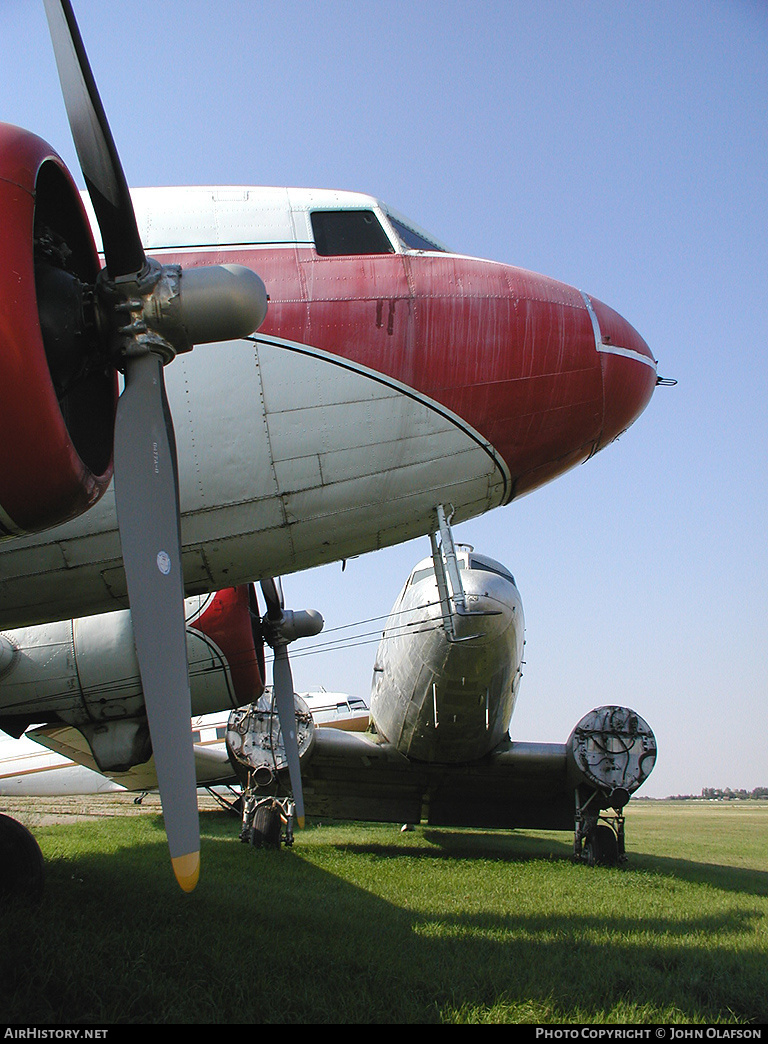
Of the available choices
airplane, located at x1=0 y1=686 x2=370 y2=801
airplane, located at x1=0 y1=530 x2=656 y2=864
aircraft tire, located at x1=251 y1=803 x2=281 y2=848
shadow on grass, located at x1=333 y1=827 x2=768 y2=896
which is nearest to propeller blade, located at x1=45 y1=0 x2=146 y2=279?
airplane, located at x1=0 y1=530 x2=656 y2=864

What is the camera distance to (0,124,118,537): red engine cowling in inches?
144

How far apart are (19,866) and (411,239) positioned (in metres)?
6.39

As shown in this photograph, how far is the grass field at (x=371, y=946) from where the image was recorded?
14.2 ft

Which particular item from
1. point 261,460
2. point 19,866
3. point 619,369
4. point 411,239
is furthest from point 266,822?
point 411,239

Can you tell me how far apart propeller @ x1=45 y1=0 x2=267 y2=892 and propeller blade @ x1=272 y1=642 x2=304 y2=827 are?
19.4 feet

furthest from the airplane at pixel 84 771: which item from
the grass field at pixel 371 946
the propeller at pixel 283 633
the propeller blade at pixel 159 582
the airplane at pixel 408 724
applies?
the propeller blade at pixel 159 582

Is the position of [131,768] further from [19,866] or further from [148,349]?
[148,349]

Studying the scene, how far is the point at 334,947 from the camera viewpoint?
5.68 metres

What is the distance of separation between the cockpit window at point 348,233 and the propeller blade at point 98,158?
1.99m

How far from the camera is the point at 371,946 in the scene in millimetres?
5762

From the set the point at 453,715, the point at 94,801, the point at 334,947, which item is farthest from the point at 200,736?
the point at 334,947

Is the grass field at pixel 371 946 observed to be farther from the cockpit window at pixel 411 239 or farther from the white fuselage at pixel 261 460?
the cockpit window at pixel 411 239

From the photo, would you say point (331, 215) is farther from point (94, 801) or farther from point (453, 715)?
point (94, 801)

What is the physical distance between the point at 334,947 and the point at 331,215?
5677mm
